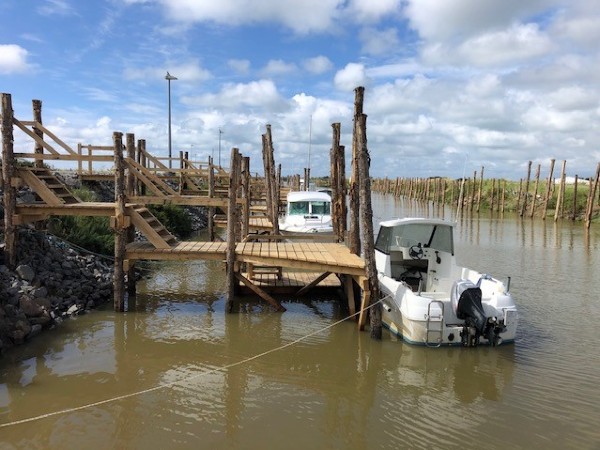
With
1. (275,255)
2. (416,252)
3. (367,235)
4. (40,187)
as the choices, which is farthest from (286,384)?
(40,187)

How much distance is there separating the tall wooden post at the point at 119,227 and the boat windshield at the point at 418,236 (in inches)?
234

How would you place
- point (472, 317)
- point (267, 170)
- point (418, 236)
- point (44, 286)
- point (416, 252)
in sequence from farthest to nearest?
point (267, 170) → point (418, 236) → point (416, 252) → point (44, 286) → point (472, 317)

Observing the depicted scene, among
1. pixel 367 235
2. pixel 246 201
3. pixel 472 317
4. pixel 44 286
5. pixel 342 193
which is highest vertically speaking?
pixel 342 193

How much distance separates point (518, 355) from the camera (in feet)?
28.8

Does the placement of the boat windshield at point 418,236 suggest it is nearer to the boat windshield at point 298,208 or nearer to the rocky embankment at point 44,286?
the rocky embankment at point 44,286

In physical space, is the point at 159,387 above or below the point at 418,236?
below

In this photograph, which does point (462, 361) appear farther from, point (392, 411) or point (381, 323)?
point (392, 411)

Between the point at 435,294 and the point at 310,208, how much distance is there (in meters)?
12.8

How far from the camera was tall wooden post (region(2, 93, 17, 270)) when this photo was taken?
10680 millimetres

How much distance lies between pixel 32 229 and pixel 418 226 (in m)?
9.56

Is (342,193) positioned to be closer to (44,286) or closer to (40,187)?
(40,187)

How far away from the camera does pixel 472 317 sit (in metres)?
8.65

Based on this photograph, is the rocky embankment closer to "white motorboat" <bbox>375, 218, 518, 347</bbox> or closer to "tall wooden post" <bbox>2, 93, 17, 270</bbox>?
"tall wooden post" <bbox>2, 93, 17, 270</bbox>

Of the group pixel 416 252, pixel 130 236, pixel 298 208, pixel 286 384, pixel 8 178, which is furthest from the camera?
pixel 298 208
